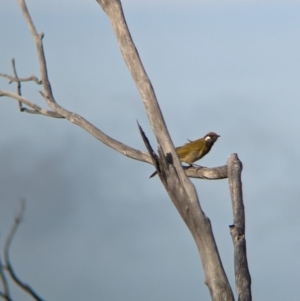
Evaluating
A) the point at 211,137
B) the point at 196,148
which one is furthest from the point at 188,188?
the point at 211,137

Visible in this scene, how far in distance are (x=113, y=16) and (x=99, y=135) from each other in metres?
1.65

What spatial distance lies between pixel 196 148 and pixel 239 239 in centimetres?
627

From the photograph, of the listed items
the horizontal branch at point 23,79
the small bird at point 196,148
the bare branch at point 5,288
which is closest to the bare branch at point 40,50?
the horizontal branch at point 23,79

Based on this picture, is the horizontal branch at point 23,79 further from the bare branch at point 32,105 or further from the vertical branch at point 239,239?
the vertical branch at point 239,239

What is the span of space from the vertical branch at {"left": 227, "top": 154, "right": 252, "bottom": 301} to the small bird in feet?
15.3

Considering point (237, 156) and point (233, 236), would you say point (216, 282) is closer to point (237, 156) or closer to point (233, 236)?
point (233, 236)

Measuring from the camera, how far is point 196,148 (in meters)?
11.0

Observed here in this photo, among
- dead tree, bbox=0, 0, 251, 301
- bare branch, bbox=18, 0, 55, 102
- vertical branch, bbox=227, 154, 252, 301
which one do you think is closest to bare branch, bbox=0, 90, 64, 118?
bare branch, bbox=18, 0, 55, 102

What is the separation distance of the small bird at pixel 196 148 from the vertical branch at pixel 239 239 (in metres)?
4.67

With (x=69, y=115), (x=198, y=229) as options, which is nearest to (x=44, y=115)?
(x=69, y=115)

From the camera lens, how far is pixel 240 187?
5.17 m

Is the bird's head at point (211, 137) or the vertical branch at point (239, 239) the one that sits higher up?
the bird's head at point (211, 137)

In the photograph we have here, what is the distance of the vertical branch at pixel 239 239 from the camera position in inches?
178

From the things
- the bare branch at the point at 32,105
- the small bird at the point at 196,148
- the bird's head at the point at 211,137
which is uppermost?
the bird's head at the point at 211,137
